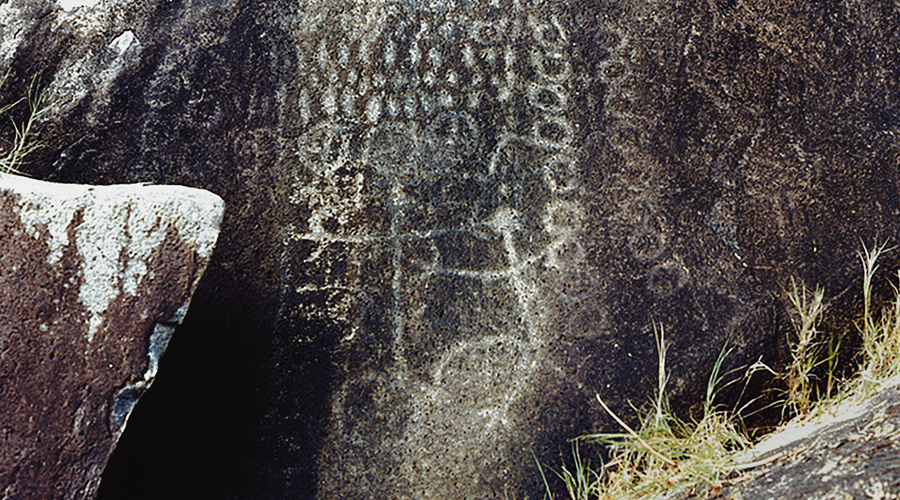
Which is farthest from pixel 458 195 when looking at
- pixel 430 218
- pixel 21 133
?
pixel 21 133

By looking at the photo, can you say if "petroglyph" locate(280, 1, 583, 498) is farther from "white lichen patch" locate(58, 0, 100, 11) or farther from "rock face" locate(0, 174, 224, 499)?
"white lichen patch" locate(58, 0, 100, 11)

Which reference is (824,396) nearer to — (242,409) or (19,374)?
(242,409)

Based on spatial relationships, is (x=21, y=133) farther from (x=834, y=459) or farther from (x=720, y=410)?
(x=834, y=459)

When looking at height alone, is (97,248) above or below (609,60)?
below

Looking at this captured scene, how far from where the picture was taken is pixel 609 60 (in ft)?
5.89

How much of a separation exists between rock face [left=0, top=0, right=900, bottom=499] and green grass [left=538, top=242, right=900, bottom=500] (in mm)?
47

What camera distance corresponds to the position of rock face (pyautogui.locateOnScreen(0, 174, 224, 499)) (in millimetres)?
1397

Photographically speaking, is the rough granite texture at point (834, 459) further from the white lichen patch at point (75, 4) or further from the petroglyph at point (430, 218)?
the white lichen patch at point (75, 4)

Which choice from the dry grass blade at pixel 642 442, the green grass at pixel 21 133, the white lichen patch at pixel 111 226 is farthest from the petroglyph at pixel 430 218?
the green grass at pixel 21 133

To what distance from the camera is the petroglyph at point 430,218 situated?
1.64 meters

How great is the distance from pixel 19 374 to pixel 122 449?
0.98 feet

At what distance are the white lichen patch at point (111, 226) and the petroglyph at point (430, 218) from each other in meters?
0.32

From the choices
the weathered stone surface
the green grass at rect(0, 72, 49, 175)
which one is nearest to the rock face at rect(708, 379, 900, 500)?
the weathered stone surface

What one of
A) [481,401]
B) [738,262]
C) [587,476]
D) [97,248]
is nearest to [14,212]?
[97,248]
